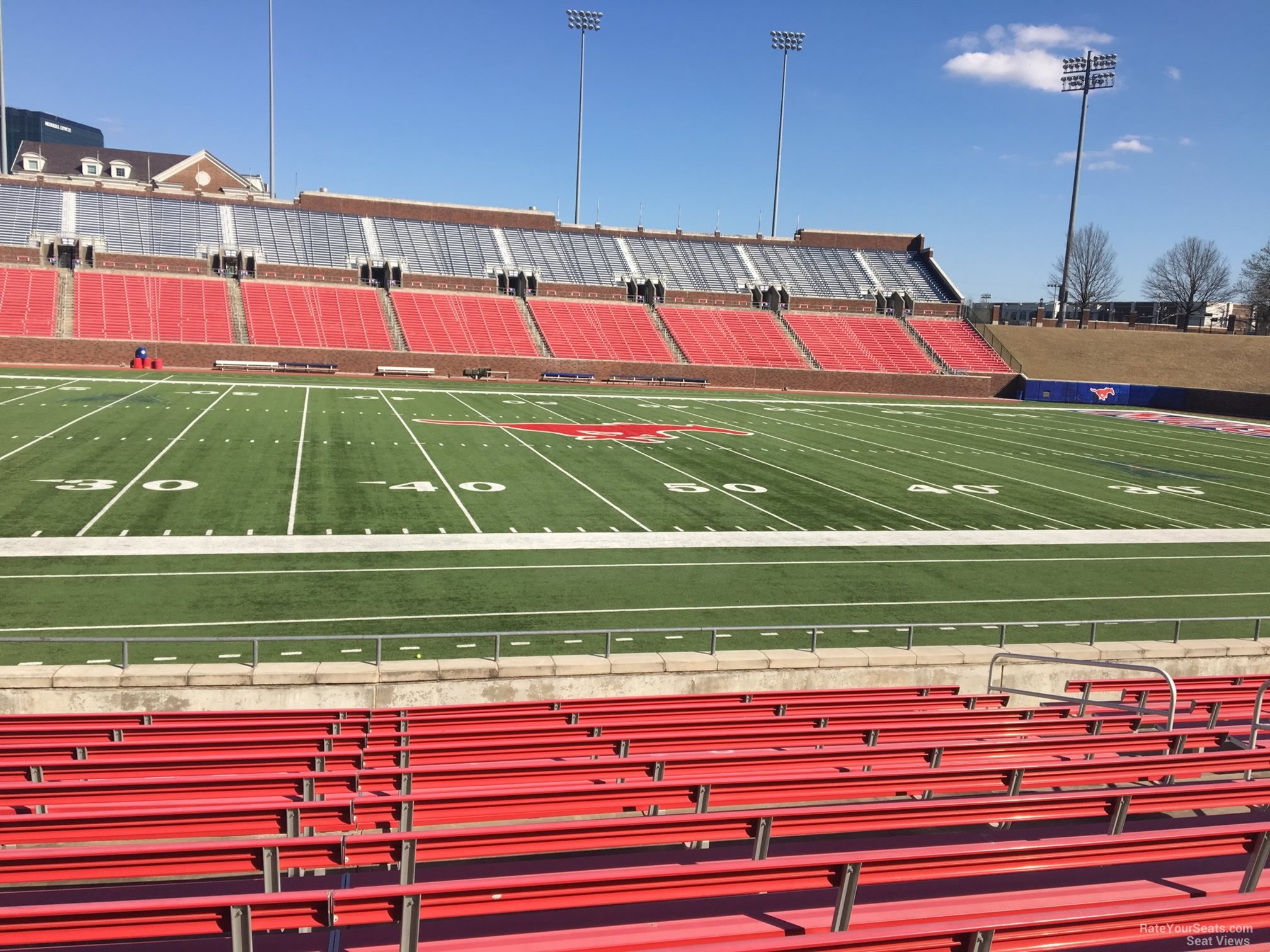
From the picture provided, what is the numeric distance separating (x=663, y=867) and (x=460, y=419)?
110 ft

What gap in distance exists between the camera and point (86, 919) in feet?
11.8

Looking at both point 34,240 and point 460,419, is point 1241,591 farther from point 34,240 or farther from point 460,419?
point 34,240

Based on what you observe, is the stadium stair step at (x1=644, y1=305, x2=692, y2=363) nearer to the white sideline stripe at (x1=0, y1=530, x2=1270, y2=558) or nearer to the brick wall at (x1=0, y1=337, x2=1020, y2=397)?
the brick wall at (x1=0, y1=337, x2=1020, y2=397)

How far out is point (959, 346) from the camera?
72812 millimetres

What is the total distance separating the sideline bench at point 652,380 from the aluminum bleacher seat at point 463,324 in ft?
18.3

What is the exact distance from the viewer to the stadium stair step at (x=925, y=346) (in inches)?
2719

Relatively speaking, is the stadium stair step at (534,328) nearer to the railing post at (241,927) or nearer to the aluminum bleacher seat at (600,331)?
the aluminum bleacher seat at (600,331)

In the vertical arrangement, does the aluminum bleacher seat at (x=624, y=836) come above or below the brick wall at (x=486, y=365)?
below

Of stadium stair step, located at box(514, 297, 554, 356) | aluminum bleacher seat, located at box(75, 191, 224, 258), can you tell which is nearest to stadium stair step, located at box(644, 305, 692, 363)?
stadium stair step, located at box(514, 297, 554, 356)

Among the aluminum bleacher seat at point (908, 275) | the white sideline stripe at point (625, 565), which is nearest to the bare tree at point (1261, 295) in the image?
the aluminum bleacher seat at point (908, 275)

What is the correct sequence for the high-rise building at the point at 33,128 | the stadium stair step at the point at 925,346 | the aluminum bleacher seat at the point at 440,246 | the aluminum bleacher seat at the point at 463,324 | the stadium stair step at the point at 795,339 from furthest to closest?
the high-rise building at the point at 33,128 < the aluminum bleacher seat at the point at 440,246 < the stadium stair step at the point at 925,346 < the stadium stair step at the point at 795,339 < the aluminum bleacher seat at the point at 463,324

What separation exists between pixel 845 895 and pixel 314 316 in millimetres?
61891

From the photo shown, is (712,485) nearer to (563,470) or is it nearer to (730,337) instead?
(563,470)

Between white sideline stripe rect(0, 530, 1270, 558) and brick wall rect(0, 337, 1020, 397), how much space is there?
38.7 metres
